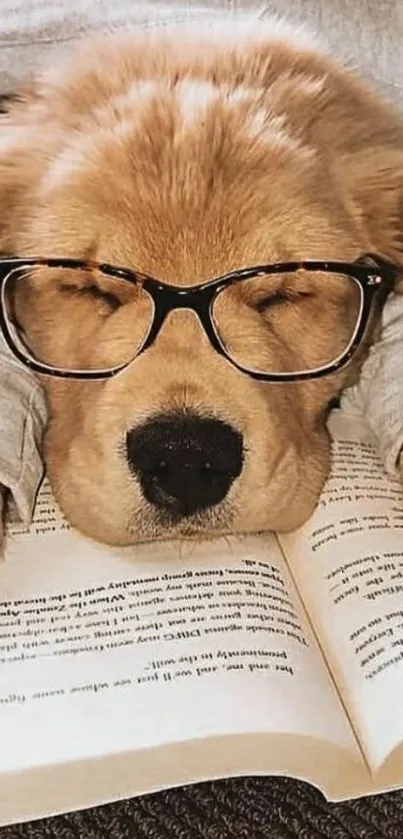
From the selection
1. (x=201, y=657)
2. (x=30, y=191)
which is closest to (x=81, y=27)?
(x=30, y=191)

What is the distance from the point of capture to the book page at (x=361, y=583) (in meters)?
0.93

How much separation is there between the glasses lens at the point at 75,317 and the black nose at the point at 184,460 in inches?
3.2

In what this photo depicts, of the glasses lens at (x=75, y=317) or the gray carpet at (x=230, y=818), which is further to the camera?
the glasses lens at (x=75, y=317)

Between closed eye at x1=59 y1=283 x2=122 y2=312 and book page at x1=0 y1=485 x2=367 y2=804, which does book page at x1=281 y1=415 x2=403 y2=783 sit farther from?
closed eye at x1=59 y1=283 x2=122 y2=312

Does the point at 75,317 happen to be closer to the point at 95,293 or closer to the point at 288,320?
the point at 95,293

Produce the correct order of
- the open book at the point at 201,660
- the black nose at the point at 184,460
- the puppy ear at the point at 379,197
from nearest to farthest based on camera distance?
Result: 1. the open book at the point at 201,660
2. the black nose at the point at 184,460
3. the puppy ear at the point at 379,197

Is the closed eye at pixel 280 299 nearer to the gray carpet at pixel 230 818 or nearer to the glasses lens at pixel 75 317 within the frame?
the glasses lens at pixel 75 317

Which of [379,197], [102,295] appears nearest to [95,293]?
[102,295]

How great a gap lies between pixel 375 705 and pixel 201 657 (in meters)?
0.13

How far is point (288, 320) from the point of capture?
3.69 ft

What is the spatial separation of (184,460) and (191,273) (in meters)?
0.15

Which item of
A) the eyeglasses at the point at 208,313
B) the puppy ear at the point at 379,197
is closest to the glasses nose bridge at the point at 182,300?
the eyeglasses at the point at 208,313

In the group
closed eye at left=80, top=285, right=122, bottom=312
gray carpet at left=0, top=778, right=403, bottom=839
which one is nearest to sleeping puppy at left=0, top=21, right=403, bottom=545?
closed eye at left=80, top=285, right=122, bottom=312

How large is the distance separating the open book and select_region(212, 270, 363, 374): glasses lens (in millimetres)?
129
